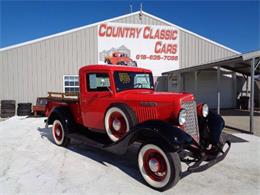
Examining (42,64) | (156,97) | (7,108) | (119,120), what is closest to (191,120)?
(156,97)

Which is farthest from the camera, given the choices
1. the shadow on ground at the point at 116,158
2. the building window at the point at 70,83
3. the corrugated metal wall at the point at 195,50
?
the corrugated metal wall at the point at 195,50

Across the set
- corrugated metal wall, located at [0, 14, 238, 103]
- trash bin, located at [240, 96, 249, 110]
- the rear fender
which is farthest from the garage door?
the rear fender

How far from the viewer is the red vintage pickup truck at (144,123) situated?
11.3ft

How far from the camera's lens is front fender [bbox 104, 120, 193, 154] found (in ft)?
10.8

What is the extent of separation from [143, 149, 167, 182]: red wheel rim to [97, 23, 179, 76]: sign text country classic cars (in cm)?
1079

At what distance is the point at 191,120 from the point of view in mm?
4152

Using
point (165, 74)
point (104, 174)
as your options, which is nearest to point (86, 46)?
point (165, 74)

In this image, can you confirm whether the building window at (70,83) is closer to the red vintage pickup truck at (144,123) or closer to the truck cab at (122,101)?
the red vintage pickup truck at (144,123)

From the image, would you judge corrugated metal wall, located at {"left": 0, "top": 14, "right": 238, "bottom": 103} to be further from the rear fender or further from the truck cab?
the truck cab

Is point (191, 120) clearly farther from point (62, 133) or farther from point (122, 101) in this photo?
point (62, 133)

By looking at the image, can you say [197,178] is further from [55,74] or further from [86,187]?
[55,74]

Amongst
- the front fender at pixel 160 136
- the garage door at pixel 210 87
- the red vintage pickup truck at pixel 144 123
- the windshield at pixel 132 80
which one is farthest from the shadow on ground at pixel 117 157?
the garage door at pixel 210 87

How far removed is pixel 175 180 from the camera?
329 cm

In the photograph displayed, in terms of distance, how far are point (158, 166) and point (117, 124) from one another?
47.3 inches
